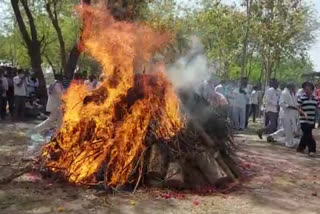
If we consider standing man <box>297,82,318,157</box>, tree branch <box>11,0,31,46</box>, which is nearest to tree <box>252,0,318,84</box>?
tree branch <box>11,0,31,46</box>

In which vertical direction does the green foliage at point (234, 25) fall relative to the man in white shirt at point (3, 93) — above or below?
above

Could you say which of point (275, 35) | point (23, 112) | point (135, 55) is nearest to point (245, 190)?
point (135, 55)

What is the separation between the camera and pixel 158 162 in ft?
25.1

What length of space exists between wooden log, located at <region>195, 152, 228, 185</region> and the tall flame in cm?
61

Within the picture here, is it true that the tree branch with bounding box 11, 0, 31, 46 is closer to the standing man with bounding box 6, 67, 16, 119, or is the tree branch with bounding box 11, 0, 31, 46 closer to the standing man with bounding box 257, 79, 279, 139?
the standing man with bounding box 6, 67, 16, 119

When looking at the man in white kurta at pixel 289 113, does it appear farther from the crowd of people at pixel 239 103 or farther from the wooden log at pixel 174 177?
the wooden log at pixel 174 177

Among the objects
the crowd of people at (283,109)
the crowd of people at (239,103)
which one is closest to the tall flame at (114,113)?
the crowd of people at (239,103)

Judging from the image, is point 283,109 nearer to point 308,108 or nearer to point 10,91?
point 308,108

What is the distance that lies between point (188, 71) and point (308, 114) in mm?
3738

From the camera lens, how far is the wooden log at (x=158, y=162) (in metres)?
7.61

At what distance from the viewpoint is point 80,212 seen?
629 centimetres

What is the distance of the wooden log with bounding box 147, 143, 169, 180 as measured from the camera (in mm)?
7605

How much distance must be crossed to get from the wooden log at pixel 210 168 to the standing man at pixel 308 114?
4.76m

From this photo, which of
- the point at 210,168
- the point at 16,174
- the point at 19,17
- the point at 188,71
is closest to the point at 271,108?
the point at 188,71
